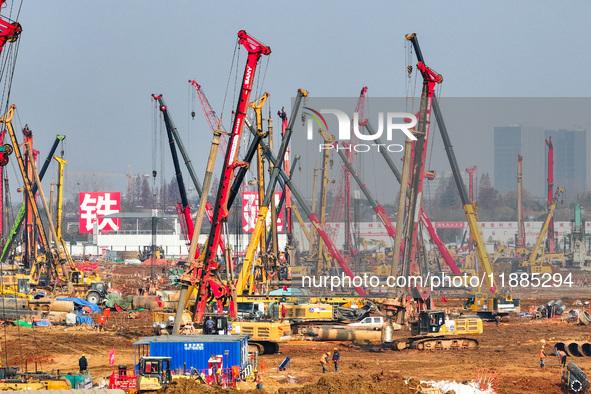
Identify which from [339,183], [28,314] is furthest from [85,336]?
[339,183]

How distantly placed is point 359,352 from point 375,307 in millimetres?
8288

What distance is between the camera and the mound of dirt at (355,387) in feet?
87.3

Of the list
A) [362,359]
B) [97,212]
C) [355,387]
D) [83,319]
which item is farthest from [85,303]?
[97,212]

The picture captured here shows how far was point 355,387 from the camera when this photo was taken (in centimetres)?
2712

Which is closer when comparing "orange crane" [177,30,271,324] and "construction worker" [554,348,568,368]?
"construction worker" [554,348,568,368]

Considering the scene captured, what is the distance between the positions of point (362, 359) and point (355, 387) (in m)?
11.4

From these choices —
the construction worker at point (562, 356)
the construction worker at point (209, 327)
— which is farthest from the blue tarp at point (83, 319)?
the construction worker at point (562, 356)

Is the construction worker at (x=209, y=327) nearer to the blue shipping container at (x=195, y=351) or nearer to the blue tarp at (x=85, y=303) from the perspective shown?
the blue shipping container at (x=195, y=351)

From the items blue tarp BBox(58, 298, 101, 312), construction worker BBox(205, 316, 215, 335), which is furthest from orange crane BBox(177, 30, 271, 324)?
blue tarp BBox(58, 298, 101, 312)

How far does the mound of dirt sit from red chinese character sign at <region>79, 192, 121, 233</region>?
11860 cm

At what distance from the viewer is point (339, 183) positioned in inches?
4466

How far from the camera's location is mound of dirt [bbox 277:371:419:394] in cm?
2661

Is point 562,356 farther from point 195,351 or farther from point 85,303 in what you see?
point 85,303

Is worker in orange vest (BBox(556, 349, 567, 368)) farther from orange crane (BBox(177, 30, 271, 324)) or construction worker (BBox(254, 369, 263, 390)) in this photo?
orange crane (BBox(177, 30, 271, 324))
